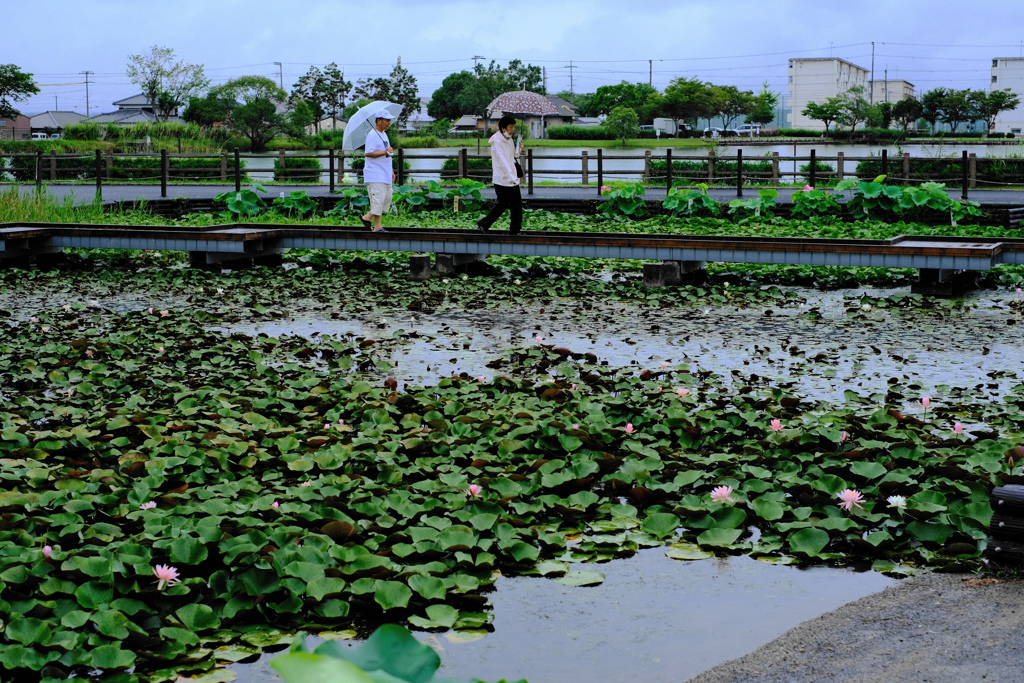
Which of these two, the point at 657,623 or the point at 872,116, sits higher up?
the point at 872,116

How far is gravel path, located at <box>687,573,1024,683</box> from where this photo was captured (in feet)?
10.2

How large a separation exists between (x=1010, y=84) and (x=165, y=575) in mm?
91310

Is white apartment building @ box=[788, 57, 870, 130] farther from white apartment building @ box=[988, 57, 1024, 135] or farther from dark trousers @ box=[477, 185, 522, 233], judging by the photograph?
dark trousers @ box=[477, 185, 522, 233]

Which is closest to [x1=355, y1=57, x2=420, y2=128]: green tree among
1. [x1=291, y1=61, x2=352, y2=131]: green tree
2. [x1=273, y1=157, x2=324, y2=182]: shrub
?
[x1=291, y1=61, x2=352, y2=131]: green tree

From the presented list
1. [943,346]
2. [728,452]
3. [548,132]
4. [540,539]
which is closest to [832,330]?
[943,346]

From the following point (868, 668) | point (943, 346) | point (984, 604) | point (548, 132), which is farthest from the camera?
point (548, 132)

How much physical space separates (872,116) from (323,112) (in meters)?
38.9

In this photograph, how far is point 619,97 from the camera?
308 feet

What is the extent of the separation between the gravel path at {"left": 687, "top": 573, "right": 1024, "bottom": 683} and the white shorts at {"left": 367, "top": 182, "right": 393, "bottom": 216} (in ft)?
30.0

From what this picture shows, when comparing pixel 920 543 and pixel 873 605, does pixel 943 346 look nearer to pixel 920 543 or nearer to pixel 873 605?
pixel 920 543

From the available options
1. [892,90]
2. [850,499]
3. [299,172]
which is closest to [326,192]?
[299,172]

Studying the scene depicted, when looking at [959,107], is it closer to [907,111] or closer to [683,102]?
[907,111]

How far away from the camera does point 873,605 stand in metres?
3.61

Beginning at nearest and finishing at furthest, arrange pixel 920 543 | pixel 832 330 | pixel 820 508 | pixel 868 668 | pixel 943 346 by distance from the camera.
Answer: pixel 868 668, pixel 920 543, pixel 820 508, pixel 943 346, pixel 832 330
